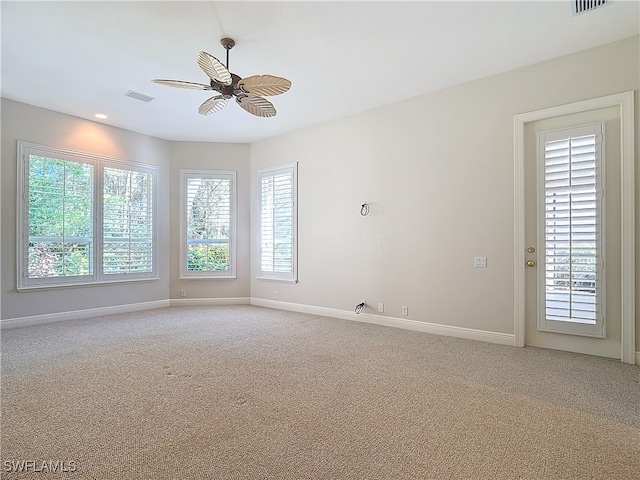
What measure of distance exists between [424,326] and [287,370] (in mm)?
2190

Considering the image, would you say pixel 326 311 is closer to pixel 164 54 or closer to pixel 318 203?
pixel 318 203

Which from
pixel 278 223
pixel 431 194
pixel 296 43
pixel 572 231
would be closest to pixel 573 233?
pixel 572 231

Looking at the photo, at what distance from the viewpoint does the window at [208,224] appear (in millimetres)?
6594

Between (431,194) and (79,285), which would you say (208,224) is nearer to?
(79,285)

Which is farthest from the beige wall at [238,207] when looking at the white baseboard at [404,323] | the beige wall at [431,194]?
the beige wall at [431,194]

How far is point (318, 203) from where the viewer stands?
227 inches

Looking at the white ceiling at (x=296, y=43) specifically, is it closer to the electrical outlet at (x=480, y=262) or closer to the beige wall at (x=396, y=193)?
the beige wall at (x=396, y=193)

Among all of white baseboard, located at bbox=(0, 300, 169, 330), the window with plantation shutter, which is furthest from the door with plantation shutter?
white baseboard, located at bbox=(0, 300, 169, 330)

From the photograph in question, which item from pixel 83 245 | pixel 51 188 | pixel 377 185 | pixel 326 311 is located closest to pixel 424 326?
pixel 326 311

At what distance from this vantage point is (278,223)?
632 centimetres

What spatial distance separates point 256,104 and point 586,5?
3015mm

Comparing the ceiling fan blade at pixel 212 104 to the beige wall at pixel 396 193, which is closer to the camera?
the ceiling fan blade at pixel 212 104

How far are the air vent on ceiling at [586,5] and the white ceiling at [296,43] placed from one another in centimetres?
6

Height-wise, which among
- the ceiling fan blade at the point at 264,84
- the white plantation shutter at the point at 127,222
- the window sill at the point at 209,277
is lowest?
the window sill at the point at 209,277
